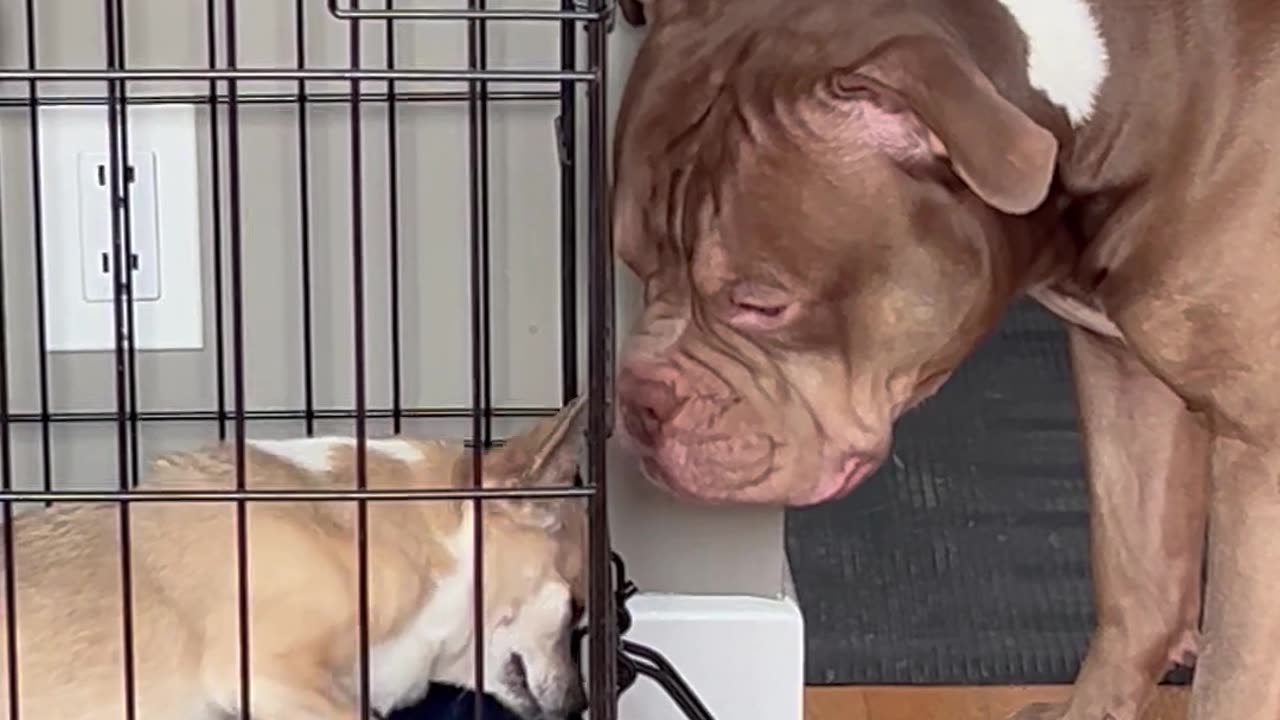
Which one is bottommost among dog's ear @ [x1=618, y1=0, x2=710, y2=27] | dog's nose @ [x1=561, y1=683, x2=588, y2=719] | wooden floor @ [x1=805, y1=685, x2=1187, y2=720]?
wooden floor @ [x1=805, y1=685, x2=1187, y2=720]

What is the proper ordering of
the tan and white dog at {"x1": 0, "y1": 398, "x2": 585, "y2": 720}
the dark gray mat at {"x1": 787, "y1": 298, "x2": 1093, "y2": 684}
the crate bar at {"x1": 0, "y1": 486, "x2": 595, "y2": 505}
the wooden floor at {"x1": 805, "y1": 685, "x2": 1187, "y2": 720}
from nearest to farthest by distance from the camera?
the crate bar at {"x1": 0, "y1": 486, "x2": 595, "y2": 505}
the tan and white dog at {"x1": 0, "y1": 398, "x2": 585, "y2": 720}
the wooden floor at {"x1": 805, "y1": 685, "x2": 1187, "y2": 720}
the dark gray mat at {"x1": 787, "y1": 298, "x2": 1093, "y2": 684}

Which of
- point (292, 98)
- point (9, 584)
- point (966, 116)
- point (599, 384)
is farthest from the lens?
point (292, 98)

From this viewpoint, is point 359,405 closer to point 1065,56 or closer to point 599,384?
point 599,384

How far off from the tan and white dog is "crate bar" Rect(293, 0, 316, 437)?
3.2 inches

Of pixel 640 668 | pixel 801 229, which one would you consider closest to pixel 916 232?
pixel 801 229

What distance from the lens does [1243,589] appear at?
1321 millimetres

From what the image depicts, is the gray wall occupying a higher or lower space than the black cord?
higher

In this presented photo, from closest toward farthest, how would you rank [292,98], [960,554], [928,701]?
[292,98] < [928,701] < [960,554]

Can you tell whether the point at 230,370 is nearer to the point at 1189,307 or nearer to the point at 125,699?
the point at 125,699

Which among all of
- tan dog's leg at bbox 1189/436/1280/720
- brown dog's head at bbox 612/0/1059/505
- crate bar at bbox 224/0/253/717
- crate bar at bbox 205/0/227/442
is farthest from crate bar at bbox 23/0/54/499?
tan dog's leg at bbox 1189/436/1280/720

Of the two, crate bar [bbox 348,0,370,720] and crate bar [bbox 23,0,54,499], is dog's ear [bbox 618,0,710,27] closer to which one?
crate bar [bbox 348,0,370,720]

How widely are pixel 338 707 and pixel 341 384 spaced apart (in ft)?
0.99

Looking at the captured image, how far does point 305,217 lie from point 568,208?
0.22 m

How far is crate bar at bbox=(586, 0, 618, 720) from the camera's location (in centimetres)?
121
